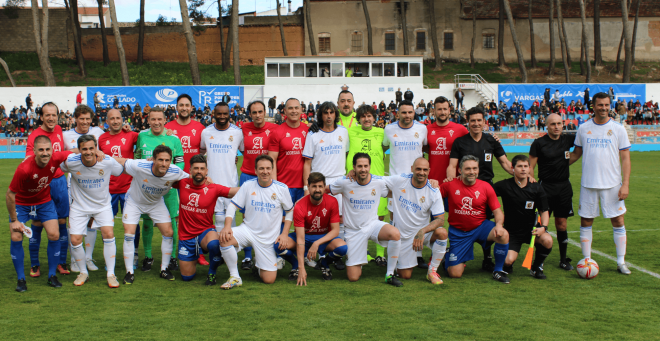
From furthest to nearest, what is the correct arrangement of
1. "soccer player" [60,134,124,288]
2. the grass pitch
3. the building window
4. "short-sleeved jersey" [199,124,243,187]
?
the building window → "short-sleeved jersey" [199,124,243,187] → "soccer player" [60,134,124,288] → the grass pitch

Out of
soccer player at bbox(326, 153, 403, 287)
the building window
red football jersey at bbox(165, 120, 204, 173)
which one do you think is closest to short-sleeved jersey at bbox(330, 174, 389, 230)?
soccer player at bbox(326, 153, 403, 287)

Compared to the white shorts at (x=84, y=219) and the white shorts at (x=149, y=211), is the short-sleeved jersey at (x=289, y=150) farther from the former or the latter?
the white shorts at (x=84, y=219)

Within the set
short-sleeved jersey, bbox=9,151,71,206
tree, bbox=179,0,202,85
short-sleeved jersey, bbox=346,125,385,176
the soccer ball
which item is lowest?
the soccer ball

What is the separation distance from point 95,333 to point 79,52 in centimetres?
4528

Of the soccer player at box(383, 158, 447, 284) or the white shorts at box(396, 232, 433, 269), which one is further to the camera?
the white shorts at box(396, 232, 433, 269)

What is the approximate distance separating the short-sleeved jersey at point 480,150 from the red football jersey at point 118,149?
4353 mm

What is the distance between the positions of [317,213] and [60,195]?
325 centimetres

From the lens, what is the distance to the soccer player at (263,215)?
20.4 feet

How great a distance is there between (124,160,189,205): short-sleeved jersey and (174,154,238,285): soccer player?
0.47 feet

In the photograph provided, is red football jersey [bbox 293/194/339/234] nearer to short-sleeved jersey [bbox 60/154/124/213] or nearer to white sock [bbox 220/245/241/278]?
white sock [bbox 220/245/241/278]

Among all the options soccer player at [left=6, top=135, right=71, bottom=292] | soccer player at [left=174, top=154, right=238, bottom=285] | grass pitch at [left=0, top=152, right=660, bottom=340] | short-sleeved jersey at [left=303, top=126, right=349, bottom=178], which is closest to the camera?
grass pitch at [left=0, top=152, right=660, bottom=340]

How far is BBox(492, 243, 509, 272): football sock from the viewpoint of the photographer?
6.18m

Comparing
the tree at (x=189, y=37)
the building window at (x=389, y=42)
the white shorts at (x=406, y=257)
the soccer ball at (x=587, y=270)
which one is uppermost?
the building window at (x=389, y=42)

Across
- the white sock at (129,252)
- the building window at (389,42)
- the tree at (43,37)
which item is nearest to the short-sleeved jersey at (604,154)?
the white sock at (129,252)
